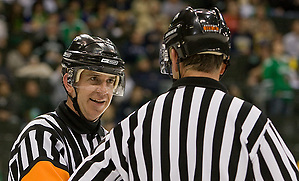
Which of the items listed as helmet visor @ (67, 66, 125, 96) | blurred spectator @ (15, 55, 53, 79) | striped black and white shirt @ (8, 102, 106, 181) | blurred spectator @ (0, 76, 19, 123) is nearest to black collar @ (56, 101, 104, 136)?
striped black and white shirt @ (8, 102, 106, 181)

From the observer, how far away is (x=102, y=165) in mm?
2252

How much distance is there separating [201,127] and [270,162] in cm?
27

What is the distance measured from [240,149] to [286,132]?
6.65 metres

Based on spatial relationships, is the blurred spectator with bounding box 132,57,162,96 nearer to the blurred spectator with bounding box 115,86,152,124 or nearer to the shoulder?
the blurred spectator with bounding box 115,86,152,124

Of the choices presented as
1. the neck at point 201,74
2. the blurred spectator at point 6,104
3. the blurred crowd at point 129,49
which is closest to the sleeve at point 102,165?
the neck at point 201,74

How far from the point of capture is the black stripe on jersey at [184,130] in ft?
6.96

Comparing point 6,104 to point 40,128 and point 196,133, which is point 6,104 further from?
point 196,133

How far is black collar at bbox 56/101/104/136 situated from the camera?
303 centimetres

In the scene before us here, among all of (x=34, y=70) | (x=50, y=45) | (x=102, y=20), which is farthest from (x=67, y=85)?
(x=102, y=20)

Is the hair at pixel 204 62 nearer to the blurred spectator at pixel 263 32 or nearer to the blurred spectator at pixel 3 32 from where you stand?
the blurred spectator at pixel 3 32

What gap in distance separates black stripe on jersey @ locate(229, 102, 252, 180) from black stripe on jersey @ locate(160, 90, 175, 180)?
0.76 feet

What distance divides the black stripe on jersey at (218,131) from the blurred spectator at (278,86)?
6564 mm

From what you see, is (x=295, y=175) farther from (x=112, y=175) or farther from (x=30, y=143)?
(x=30, y=143)

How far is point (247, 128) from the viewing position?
2.08 metres
